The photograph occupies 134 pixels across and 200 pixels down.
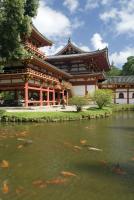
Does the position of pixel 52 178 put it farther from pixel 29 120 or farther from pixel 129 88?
pixel 129 88

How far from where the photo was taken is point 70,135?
21.0 m

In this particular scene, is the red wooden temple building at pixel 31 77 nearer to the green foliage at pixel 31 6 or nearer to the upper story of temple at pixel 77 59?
the green foliage at pixel 31 6

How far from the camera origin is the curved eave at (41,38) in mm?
46053

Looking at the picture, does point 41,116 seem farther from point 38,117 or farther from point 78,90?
point 78,90

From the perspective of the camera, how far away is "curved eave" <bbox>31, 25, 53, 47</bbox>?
46.1m

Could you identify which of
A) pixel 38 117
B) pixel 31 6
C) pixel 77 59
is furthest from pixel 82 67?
pixel 38 117

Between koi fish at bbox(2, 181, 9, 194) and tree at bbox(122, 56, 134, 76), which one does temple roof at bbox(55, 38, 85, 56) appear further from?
koi fish at bbox(2, 181, 9, 194)

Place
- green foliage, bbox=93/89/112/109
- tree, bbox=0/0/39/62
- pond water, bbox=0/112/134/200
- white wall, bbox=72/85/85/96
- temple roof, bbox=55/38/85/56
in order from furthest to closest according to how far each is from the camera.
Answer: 1. temple roof, bbox=55/38/85/56
2. white wall, bbox=72/85/85/96
3. green foliage, bbox=93/89/112/109
4. tree, bbox=0/0/39/62
5. pond water, bbox=0/112/134/200

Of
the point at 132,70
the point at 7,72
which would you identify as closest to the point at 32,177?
the point at 7,72

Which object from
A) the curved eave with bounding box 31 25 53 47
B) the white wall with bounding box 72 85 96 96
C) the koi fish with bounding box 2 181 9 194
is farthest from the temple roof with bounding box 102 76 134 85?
the koi fish with bounding box 2 181 9 194

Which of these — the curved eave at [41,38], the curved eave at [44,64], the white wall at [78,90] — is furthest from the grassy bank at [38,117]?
the white wall at [78,90]

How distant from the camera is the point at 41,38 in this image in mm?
49781

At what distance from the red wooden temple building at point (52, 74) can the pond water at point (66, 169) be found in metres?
20.6

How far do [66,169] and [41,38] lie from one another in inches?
1593
